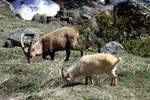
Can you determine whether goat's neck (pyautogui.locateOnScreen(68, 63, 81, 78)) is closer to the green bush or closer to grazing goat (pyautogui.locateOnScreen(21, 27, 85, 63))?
grazing goat (pyautogui.locateOnScreen(21, 27, 85, 63))

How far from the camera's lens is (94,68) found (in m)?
9.78

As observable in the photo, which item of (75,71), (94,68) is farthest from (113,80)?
(75,71)

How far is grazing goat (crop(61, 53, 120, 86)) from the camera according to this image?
31.8 ft

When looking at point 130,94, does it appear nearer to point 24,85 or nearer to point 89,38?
point 24,85

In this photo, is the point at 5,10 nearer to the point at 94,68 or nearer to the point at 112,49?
the point at 112,49

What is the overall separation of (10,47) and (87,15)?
1112 cm

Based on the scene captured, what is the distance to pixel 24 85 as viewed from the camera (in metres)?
11.3

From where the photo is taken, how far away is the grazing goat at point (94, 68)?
968 centimetres

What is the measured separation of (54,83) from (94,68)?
4.70 ft

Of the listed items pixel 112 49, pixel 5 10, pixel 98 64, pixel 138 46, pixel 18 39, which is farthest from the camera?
pixel 5 10

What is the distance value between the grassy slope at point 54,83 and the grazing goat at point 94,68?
0.24m

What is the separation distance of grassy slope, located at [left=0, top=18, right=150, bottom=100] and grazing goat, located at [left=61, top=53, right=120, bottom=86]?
239 mm

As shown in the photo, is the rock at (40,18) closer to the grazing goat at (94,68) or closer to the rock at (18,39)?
the rock at (18,39)

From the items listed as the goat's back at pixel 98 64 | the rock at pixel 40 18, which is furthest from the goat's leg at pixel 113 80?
the rock at pixel 40 18
